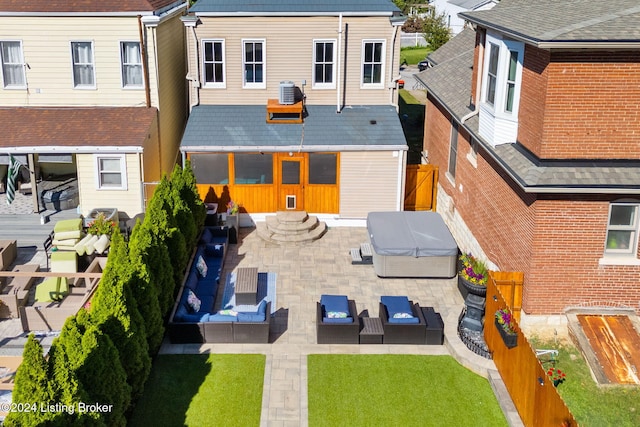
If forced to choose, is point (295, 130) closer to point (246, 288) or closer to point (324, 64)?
point (324, 64)

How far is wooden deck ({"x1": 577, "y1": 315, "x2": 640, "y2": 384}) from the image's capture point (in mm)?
15031

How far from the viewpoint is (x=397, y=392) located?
50.2ft

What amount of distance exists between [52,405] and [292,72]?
1774 centimetres

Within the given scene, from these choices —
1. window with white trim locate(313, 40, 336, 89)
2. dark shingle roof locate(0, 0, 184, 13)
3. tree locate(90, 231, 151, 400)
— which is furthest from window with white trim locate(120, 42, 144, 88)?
tree locate(90, 231, 151, 400)

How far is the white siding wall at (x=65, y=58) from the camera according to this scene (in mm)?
24109

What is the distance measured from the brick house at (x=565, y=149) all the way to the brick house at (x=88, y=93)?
12.3 meters

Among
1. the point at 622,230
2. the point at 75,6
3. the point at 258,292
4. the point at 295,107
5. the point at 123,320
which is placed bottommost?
the point at 258,292

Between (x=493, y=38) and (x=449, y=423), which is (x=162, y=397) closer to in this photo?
(x=449, y=423)

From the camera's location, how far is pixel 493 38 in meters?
18.3

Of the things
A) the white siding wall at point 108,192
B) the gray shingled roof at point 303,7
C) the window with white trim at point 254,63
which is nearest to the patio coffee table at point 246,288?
the white siding wall at point 108,192

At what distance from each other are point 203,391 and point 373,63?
15.2m

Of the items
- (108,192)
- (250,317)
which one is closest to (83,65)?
(108,192)

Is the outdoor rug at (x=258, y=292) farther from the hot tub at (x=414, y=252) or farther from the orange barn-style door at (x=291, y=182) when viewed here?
the orange barn-style door at (x=291, y=182)

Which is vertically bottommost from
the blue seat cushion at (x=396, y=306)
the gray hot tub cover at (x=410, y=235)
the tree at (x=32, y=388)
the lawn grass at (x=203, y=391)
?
the lawn grass at (x=203, y=391)
